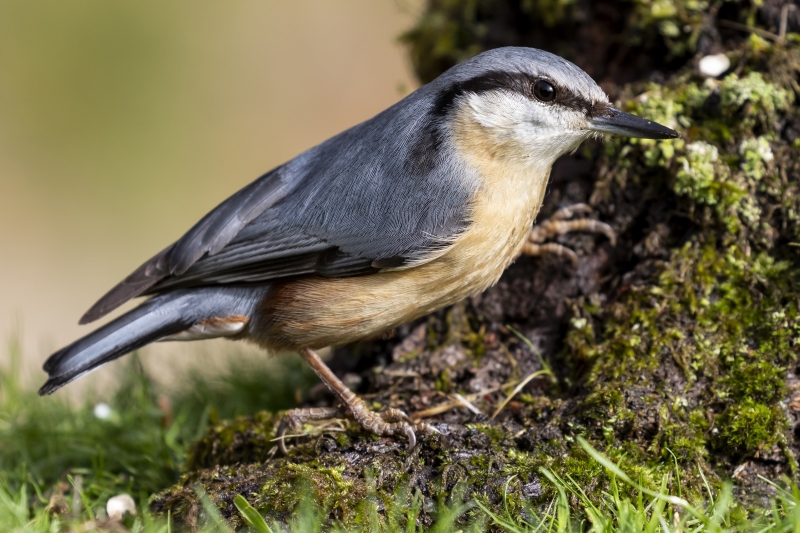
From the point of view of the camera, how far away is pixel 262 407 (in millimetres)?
4473

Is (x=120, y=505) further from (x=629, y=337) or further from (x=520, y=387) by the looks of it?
(x=629, y=337)

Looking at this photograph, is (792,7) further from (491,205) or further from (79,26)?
(79,26)

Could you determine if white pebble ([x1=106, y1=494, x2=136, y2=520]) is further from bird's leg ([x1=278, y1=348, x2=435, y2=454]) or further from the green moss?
the green moss

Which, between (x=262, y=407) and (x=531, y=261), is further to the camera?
(x=262, y=407)

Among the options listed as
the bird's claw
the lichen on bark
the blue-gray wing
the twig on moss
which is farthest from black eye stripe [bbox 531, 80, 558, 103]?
the bird's claw

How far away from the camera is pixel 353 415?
310cm

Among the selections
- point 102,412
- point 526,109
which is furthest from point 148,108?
point 526,109

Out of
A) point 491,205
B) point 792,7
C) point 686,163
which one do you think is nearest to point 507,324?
point 491,205

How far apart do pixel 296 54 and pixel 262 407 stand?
20.8 feet

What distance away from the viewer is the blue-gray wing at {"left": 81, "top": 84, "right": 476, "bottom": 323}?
3.01m

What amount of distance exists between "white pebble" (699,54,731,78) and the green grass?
193cm

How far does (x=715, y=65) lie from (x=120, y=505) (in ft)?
11.2

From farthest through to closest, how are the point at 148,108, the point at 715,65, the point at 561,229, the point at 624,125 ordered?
the point at 148,108, the point at 561,229, the point at 715,65, the point at 624,125

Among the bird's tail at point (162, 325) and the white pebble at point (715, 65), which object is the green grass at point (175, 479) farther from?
the white pebble at point (715, 65)
